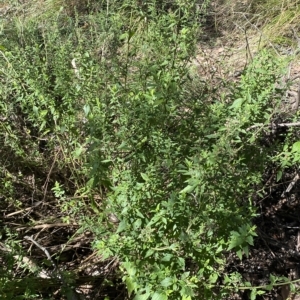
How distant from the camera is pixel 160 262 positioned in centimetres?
182

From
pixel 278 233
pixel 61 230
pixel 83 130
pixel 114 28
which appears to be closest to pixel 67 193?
pixel 61 230

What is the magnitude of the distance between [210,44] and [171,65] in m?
1.97

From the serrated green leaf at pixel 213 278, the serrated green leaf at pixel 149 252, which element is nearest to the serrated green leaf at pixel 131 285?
the serrated green leaf at pixel 149 252

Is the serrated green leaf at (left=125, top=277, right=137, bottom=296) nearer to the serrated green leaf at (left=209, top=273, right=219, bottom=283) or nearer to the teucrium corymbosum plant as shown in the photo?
the teucrium corymbosum plant

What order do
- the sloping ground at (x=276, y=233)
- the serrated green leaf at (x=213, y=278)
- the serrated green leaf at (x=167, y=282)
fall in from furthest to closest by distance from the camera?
1. the sloping ground at (x=276, y=233)
2. the serrated green leaf at (x=213, y=278)
3. the serrated green leaf at (x=167, y=282)

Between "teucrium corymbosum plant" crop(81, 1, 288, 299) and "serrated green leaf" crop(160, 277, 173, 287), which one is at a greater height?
"teucrium corymbosum plant" crop(81, 1, 288, 299)

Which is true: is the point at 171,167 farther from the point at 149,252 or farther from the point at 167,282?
the point at 167,282

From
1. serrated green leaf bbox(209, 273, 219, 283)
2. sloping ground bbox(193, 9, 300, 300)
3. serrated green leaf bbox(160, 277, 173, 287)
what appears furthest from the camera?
sloping ground bbox(193, 9, 300, 300)

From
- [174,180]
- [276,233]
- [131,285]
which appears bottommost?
[276,233]

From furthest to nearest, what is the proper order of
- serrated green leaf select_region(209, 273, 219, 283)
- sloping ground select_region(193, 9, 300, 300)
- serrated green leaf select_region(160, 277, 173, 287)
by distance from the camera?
sloping ground select_region(193, 9, 300, 300) < serrated green leaf select_region(209, 273, 219, 283) < serrated green leaf select_region(160, 277, 173, 287)

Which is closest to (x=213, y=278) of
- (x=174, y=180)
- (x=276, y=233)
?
(x=174, y=180)

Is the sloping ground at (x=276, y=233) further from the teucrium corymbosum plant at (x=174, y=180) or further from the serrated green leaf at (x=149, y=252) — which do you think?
the serrated green leaf at (x=149, y=252)

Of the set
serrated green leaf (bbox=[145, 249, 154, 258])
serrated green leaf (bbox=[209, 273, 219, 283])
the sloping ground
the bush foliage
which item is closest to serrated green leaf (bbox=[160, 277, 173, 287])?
the bush foliage

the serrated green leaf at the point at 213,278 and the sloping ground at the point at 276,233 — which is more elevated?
the serrated green leaf at the point at 213,278
